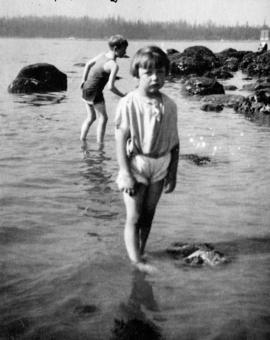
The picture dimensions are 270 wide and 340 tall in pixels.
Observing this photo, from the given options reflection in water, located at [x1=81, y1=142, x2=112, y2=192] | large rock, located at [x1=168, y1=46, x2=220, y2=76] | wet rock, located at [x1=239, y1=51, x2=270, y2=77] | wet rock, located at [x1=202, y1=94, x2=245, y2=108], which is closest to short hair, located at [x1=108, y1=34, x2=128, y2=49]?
reflection in water, located at [x1=81, y1=142, x2=112, y2=192]

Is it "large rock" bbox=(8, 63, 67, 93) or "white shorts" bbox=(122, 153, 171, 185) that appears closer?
"white shorts" bbox=(122, 153, 171, 185)

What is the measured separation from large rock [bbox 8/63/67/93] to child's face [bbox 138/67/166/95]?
13.9m

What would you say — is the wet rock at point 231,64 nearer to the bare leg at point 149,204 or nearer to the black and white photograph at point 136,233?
the black and white photograph at point 136,233

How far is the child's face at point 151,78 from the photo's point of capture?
3301 mm

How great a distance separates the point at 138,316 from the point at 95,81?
5.17m

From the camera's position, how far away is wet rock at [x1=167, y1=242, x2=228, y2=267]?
3852mm

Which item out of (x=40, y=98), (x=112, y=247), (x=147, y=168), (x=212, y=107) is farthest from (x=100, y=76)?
(x=40, y=98)

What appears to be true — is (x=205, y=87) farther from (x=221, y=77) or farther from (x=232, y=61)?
(x=232, y=61)

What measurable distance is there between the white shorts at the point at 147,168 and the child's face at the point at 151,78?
0.50m

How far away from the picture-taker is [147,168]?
11.3 ft

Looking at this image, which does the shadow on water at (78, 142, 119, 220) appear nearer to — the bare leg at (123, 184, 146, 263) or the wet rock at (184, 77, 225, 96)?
the bare leg at (123, 184, 146, 263)

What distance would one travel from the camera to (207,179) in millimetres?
6391

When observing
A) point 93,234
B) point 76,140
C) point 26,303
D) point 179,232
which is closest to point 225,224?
point 179,232

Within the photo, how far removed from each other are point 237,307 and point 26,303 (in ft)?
4.69
